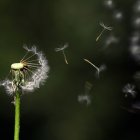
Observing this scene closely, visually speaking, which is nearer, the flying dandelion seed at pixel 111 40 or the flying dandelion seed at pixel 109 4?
the flying dandelion seed at pixel 109 4

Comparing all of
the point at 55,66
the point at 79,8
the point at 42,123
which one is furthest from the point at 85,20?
the point at 42,123

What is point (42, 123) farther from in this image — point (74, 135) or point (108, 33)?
point (108, 33)

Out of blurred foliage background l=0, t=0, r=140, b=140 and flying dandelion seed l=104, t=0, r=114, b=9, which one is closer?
flying dandelion seed l=104, t=0, r=114, b=9

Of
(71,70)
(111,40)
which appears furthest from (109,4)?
(71,70)

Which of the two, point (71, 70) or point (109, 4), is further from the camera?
point (71, 70)

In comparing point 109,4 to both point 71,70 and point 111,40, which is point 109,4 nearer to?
point 111,40

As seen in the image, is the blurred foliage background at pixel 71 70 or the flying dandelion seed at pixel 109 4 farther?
the blurred foliage background at pixel 71 70

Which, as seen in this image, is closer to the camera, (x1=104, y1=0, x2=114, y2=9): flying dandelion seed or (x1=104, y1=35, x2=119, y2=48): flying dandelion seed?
(x1=104, y1=0, x2=114, y2=9): flying dandelion seed

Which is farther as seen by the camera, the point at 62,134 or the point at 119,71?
the point at 119,71
